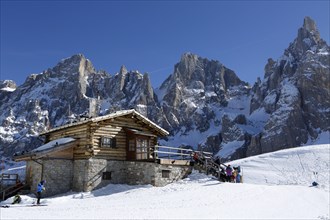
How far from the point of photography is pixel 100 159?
2767 cm

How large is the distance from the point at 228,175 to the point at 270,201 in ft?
24.8

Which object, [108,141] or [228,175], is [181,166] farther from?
[108,141]

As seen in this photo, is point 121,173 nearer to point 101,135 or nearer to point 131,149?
point 131,149

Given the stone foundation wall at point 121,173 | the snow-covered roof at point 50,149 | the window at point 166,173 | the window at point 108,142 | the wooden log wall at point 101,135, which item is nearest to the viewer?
the snow-covered roof at point 50,149

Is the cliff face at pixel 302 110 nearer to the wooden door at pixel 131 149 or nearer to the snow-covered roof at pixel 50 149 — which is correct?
the wooden door at pixel 131 149

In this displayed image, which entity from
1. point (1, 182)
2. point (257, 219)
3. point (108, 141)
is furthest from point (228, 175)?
point (1, 182)

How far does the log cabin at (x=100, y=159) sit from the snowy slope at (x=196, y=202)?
0.98m

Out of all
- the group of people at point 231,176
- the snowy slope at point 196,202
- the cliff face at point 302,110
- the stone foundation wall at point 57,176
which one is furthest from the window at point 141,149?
the cliff face at point 302,110

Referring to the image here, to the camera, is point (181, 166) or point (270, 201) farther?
point (181, 166)

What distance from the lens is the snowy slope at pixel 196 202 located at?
16728 millimetres

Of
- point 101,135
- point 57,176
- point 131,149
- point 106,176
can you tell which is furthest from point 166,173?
point 57,176

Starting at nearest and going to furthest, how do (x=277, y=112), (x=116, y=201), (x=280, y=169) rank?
(x=116, y=201) → (x=280, y=169) → (x=277, y=112)

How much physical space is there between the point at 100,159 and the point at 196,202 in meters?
10.2

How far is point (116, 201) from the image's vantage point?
21500 millimetres
